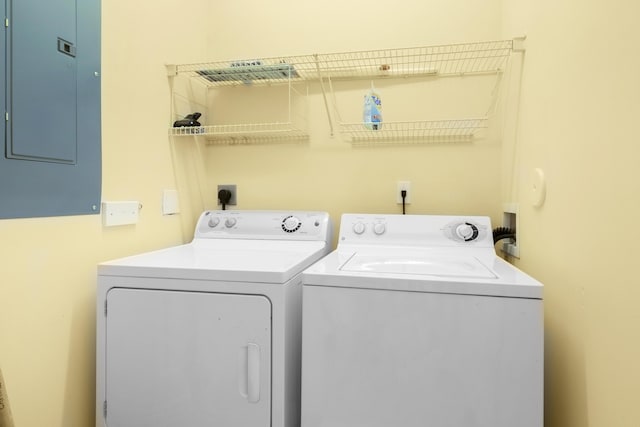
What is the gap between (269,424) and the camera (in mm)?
1153

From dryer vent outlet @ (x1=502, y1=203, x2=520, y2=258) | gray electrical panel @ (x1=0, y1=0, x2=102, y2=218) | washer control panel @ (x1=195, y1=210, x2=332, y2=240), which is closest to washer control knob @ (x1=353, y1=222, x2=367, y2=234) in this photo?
washer control panel @ (x1=195, y1=210, x2=332, y2=240)

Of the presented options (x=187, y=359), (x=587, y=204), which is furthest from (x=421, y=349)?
(x=187, y=359)

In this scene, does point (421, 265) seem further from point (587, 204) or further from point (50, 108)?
point (50, 108)

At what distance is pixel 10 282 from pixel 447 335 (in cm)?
126

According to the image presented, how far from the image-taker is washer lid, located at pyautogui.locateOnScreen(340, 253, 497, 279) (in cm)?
118

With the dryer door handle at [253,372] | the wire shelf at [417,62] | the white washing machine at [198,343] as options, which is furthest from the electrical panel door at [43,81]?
the wire shelf at [417,62]

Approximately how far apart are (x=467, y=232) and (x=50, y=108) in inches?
63.5

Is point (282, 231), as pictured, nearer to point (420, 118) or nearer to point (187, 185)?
point (187, 185)

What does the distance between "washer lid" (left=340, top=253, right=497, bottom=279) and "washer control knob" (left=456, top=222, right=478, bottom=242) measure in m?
0.12

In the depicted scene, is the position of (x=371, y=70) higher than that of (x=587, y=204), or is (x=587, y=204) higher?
(x=371, y=70)

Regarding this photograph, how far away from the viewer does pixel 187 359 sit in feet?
3.93

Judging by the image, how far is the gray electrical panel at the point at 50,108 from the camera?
109 cm

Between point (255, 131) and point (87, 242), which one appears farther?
point (255, 131)

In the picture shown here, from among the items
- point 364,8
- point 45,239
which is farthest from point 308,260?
point 364,8
